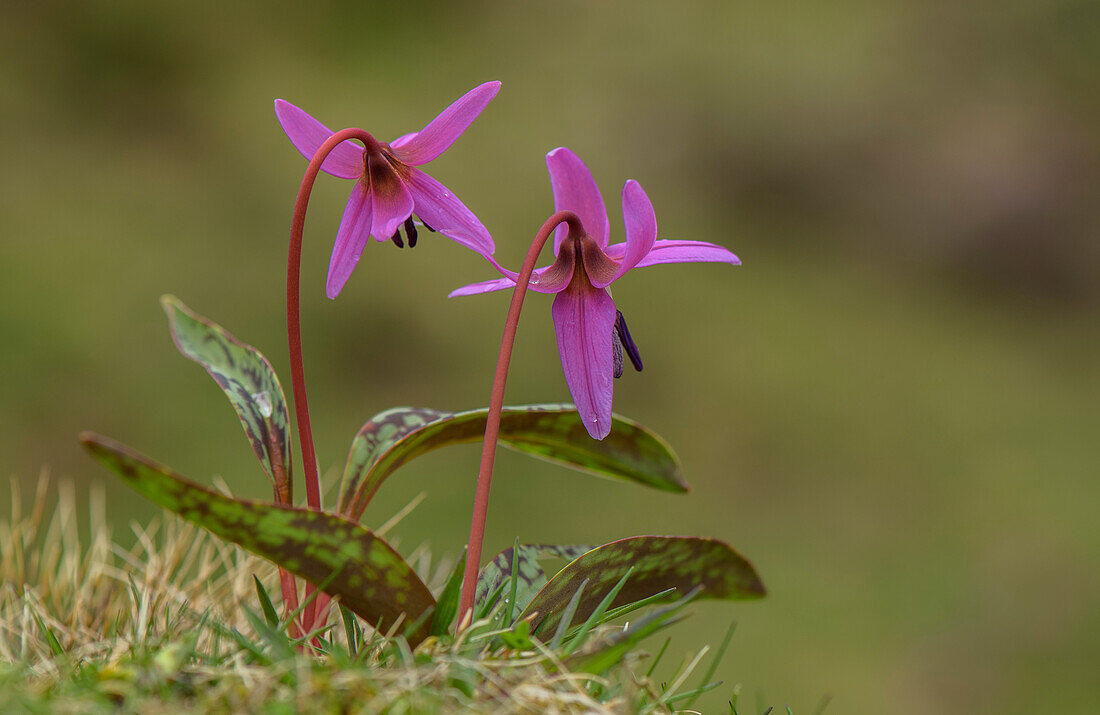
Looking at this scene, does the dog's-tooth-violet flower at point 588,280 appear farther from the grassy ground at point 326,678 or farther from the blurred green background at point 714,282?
the blurred green background at point 714,282

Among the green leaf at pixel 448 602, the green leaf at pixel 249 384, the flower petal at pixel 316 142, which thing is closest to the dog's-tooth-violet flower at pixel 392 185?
the flower petal at pixel 316 142

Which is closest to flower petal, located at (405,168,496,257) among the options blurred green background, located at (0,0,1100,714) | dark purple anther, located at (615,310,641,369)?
dark purple anther, located at (615,310,641,369)

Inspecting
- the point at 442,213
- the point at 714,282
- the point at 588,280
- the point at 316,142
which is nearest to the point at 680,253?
the point at 588,280

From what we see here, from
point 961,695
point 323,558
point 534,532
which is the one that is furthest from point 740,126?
point 323,558

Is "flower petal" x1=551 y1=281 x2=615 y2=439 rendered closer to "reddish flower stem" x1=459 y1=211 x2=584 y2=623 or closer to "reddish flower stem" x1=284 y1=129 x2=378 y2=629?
"reddish flower stem" x1=459 y1=211 x2=584 y2=623

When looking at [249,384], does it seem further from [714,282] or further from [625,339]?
[714,282]

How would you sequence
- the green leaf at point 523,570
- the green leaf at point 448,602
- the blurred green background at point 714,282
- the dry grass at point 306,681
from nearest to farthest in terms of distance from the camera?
the dry grass at point 306,681 → the green leaf at point 448,602 → the green leaf at point 523,570 → the blurred green background at point 714,282

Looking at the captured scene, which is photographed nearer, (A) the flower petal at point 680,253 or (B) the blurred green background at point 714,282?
(A) the flower petal at point 680,253
